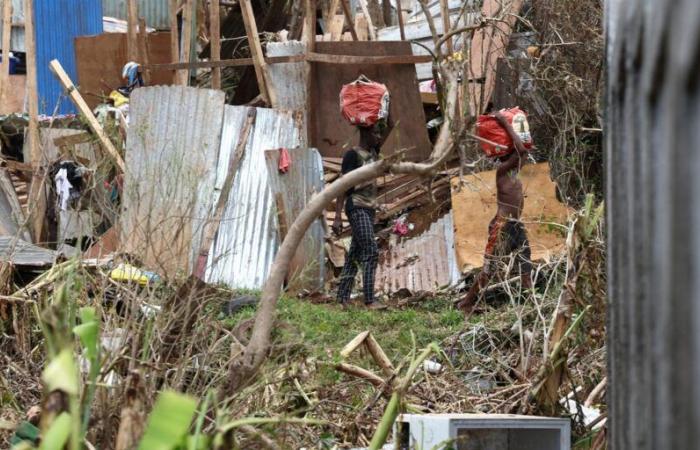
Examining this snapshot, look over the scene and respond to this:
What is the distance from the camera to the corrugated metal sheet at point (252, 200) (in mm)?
10578

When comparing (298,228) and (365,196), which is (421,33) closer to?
A: (365,196)

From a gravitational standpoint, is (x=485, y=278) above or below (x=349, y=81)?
below

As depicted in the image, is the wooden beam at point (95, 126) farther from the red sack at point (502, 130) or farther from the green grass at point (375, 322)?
the red sack at point (502, 130)

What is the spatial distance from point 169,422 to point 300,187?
28.3 ft

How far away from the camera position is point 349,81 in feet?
41.1

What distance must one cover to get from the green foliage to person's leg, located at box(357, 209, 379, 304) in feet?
24.2

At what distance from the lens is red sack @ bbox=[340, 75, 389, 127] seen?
956 centimetres

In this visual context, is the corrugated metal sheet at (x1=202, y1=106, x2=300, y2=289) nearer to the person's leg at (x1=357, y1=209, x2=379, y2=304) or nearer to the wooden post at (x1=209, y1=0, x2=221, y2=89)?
the person's leg at (x1=357, y1=209, x2=379, y2=304)

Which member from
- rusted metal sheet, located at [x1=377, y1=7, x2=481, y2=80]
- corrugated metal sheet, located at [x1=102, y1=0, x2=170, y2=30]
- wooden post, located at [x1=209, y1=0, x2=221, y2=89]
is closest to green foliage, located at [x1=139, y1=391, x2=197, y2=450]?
wooden post, located at [x1=209, y1=0, x2=221, y2=89]

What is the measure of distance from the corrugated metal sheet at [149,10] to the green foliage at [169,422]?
67.4ft

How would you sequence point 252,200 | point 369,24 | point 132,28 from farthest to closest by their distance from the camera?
point 369,24, point 132,28, point 252,200

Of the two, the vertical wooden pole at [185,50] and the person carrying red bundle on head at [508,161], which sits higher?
the vertical wooden pole at [185,50]

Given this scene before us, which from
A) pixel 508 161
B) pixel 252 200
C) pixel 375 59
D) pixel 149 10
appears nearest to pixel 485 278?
pixel 508 161

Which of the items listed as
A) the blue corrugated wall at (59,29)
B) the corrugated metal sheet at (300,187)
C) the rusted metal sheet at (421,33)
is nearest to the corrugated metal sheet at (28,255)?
the corrugated metal sheet at (300,187)
